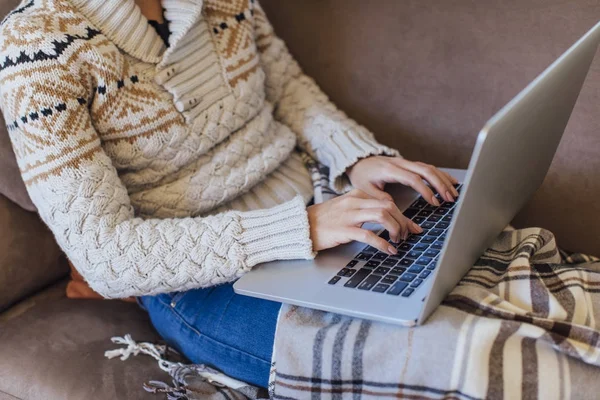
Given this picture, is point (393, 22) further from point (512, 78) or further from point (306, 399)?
point (306, 399)

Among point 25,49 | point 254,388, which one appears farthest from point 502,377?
point 25,49

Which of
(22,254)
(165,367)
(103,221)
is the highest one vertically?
(103,221)

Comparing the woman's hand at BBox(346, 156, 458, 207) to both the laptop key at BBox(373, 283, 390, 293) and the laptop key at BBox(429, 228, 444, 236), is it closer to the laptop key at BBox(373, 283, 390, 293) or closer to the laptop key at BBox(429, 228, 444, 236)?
the laptop key at BBox(429, 228, 444, 236)

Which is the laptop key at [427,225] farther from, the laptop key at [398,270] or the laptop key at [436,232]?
the laptop key at [398,270]

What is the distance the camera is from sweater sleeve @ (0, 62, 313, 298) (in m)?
0.80

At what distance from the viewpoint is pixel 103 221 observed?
2.71 ft

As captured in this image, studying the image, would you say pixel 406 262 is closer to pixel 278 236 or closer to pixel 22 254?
pixel 278 236

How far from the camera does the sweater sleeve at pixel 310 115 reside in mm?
1077

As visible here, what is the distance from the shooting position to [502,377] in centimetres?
63

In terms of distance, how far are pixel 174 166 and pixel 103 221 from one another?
17cm

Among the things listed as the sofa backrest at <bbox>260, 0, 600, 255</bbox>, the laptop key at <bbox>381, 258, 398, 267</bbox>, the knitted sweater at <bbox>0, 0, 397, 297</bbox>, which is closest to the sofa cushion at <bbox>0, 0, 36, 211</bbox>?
the knitted sweater at <bbox>0, 0, 397, 297</bbox>

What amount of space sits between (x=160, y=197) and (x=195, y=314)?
0.65 ft

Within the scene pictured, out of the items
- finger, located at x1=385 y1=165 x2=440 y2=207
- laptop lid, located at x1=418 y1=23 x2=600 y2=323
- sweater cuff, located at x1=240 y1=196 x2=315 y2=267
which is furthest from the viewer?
finger, located at x1=385 y1=165 x2=440 y2=207

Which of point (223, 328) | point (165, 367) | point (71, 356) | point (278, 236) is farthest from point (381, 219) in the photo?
point (71, 356)
